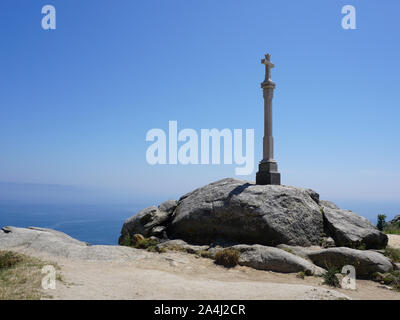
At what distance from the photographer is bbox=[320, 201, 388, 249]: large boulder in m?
14.4

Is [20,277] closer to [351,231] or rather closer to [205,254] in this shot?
[205,254]

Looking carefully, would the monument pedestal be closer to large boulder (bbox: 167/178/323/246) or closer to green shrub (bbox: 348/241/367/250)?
large boulder (bbox: 167/178/323/246)

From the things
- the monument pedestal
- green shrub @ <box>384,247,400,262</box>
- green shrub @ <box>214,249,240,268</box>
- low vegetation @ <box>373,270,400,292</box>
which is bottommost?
green shrub @ <box>384,247,400,262</box>

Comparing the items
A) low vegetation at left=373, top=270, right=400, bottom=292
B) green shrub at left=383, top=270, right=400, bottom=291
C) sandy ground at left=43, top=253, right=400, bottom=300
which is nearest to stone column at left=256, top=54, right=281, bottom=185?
sandy ground at left=43, top=253, right=400, bottom=300

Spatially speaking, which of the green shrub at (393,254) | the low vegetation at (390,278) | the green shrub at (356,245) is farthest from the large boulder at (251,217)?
the low vegetation at (390,278)

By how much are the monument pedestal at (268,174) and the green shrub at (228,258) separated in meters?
6.44

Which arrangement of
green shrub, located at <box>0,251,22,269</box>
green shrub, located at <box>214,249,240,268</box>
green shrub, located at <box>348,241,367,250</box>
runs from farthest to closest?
green shrub, located at <box>348,241,367,250</box> < green shrub, located at <box>214,249,240,268</box> < green shrub, located at <box>0,251,22,269</box>

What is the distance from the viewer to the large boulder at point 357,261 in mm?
11258

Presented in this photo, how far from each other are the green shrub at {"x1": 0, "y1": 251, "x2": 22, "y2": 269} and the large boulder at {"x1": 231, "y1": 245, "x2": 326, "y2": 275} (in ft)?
27.4

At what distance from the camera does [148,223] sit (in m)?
16.7

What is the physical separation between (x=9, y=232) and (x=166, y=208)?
837 cm

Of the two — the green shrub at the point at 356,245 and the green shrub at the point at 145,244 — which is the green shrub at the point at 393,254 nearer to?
the green shrub at the point at 356,245

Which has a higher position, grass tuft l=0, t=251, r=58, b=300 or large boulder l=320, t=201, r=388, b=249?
grass tuft l=0, t=251, r=58, b=300
